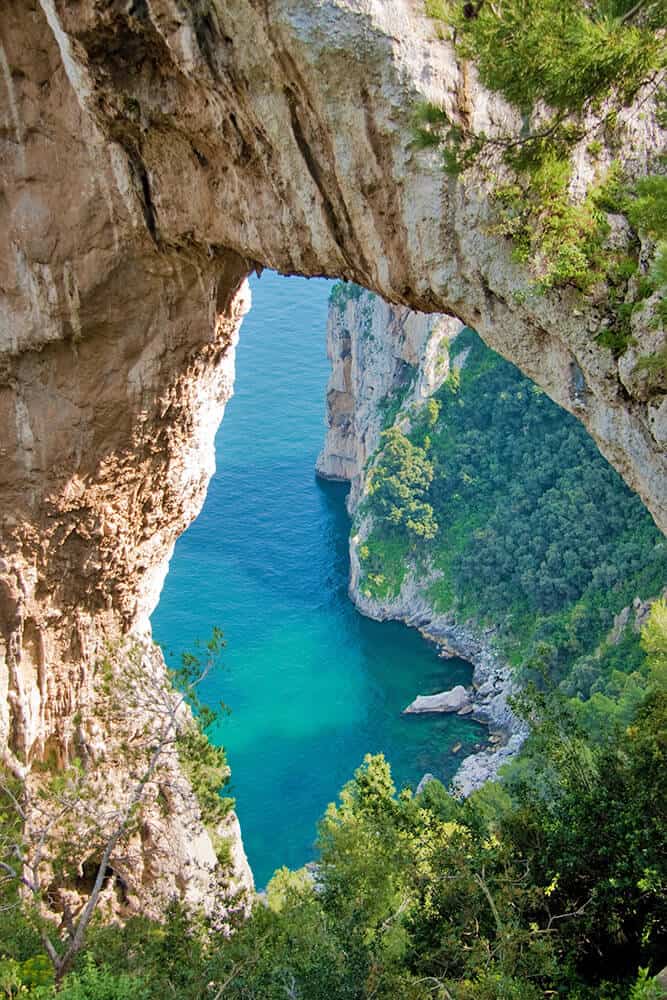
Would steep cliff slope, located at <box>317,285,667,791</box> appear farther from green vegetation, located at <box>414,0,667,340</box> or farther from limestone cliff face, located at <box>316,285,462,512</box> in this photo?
green vegetation, located at <box>414,0,667,340</box>

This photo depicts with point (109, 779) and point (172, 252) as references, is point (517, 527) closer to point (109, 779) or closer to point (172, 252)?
point (109, 779)

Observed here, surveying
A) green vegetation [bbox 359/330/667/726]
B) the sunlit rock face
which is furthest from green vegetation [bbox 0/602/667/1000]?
green vegetation [bbox 359/330/667/726]

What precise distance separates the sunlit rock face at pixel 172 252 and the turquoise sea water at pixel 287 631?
11731 millimetres

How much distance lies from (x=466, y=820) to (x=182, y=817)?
4.59m

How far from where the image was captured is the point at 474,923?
7.35 metres

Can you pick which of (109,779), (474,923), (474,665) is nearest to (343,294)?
(474,665)

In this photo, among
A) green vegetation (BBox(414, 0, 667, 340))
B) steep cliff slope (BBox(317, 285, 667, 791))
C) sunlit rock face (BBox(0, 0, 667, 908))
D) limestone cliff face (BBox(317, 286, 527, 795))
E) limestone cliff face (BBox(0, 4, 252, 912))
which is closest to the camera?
green vegetation (BBox(414, 0, 667, 340))

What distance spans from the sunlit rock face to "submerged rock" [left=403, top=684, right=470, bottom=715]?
19.6m

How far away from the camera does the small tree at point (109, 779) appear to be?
9.92 metres

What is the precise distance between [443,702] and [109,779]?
20.8 metres

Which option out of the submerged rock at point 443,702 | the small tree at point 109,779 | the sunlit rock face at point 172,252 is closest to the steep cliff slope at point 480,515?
the submerged rock at point 443,702

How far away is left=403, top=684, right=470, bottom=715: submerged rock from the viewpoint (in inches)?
1248

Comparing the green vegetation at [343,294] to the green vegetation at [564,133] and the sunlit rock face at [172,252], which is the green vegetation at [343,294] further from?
the green vegetation at [564,133]

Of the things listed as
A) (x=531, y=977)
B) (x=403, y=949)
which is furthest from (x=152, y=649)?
(x=531, y=977)
